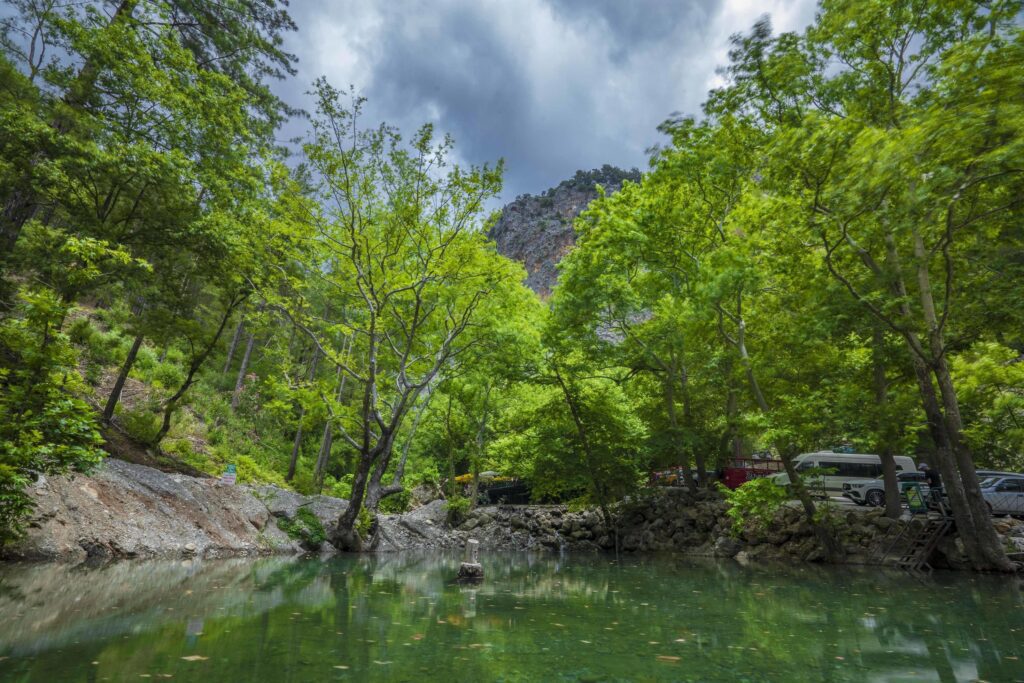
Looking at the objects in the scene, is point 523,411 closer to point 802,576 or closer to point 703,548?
point 703,548

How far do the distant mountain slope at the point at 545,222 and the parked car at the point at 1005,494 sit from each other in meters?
71.6

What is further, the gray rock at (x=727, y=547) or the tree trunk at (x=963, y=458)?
the gray rock at (x=727, y=547)

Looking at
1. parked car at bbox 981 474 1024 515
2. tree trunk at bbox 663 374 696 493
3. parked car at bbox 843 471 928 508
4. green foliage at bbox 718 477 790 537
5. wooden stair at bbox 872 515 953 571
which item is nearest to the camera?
green foliage at bbox 718 477 790 537

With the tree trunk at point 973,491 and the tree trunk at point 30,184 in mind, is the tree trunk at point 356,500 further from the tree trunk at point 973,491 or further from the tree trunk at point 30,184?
the tree trunk at point 973,491

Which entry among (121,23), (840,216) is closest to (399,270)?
(121,23)

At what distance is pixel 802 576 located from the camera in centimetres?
1178

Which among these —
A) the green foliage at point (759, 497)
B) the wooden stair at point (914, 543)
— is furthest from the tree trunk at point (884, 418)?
the green foliage at point (759, 497)

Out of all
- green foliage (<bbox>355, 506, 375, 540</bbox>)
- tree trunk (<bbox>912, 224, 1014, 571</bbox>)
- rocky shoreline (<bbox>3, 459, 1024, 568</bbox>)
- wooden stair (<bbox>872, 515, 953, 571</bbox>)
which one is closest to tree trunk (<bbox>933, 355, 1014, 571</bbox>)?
tree trunk (<bbox>912, 224, 1014, 571</bbox>)

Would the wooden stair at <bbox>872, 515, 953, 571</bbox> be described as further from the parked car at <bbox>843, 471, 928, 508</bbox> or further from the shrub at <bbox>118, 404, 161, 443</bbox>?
the shrub at <bbox>118, 404, 161, 443</bbox>

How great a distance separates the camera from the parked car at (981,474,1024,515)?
17.2 meters

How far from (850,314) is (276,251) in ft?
47.5

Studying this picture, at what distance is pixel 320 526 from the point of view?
14711mm

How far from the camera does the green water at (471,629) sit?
3842 mm

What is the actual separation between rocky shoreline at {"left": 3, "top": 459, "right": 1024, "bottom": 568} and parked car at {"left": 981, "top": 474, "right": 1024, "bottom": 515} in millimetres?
3537
